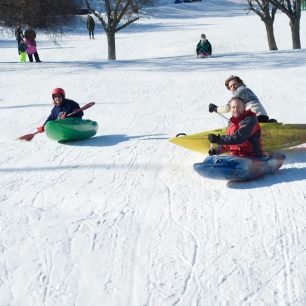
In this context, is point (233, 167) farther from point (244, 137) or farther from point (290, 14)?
point (290, 14)

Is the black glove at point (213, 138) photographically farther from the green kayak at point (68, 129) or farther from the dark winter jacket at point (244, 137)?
the green kayak at point (68, 129)

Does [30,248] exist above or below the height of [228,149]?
below

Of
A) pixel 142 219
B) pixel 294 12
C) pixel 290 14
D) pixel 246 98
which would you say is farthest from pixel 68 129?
pixel 294 12

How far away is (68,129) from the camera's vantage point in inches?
310

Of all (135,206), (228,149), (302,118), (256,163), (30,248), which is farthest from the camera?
(302,118)

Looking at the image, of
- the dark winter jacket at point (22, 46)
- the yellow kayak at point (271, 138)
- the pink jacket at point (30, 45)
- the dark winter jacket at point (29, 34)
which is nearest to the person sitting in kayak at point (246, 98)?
the yellow kayak at point (271, 138)

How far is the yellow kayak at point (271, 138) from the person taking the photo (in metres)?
6.46

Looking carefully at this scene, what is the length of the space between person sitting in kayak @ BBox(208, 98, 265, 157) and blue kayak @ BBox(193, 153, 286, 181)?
0.46 ft

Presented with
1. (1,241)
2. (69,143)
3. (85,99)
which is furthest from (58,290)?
(85,99)

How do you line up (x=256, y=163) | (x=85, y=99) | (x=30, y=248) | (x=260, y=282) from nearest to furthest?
(x=260, y=282) → (x=30, y=248) → (x=256, y=163) → (x=85, y=99)

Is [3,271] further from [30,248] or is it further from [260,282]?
[260,282]

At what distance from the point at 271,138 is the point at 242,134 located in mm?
1176

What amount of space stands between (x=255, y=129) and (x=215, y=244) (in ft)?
5.79

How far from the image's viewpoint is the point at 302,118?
31.1 feet
